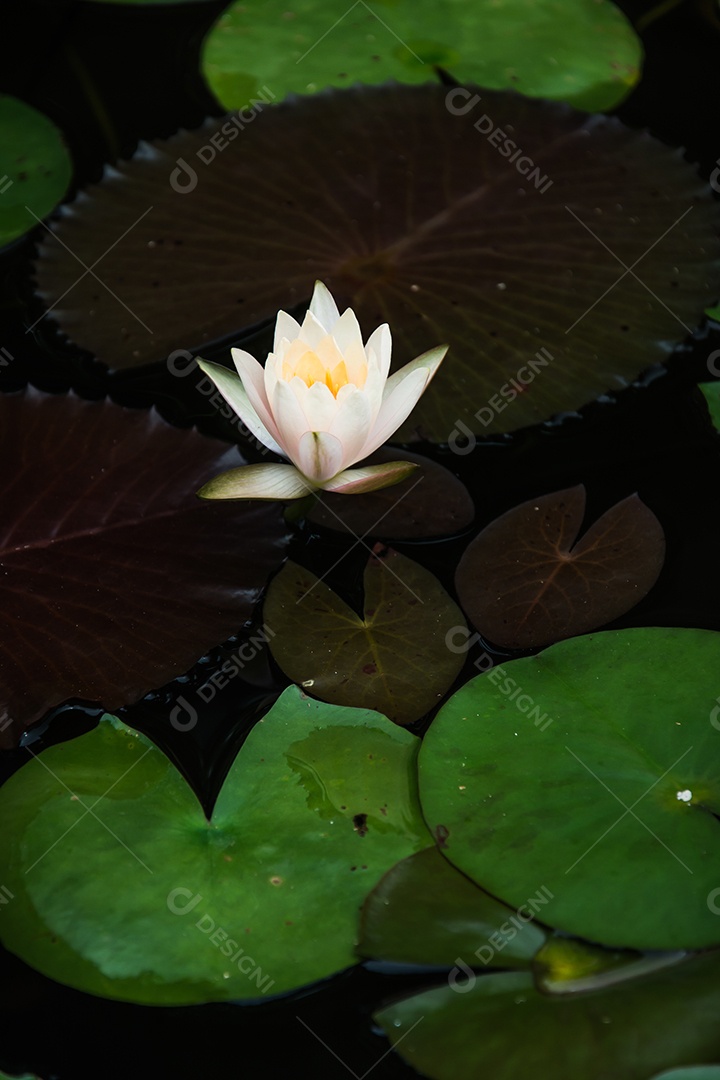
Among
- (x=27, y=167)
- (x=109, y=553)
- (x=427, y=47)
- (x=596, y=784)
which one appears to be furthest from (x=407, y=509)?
(x=427, y=47)

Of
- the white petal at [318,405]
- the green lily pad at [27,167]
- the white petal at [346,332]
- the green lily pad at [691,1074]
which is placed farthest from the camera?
the green lily pad at [27,167]

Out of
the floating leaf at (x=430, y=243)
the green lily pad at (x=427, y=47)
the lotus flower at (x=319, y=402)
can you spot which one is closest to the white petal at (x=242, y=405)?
the lotus flower at (x=319, y=402)

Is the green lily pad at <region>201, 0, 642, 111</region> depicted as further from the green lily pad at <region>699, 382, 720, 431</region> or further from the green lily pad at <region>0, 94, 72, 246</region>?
the green lily pad at <region>699, 382, 720, 431</region>

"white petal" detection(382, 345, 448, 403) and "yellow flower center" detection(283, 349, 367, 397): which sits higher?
"yellow flower center" detection(283, 349, 367, 397)

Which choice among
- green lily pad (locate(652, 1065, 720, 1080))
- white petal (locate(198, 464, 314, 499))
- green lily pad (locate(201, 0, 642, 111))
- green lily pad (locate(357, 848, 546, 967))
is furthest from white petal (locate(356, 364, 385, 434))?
green lily pad (locate(201, 0, 642, 111))

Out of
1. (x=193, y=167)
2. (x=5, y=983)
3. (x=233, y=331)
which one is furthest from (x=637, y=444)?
(x=5, y=983)

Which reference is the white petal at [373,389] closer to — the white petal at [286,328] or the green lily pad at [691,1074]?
the white petal at [286,328]

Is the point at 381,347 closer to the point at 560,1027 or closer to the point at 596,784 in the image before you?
the point at 596,784
